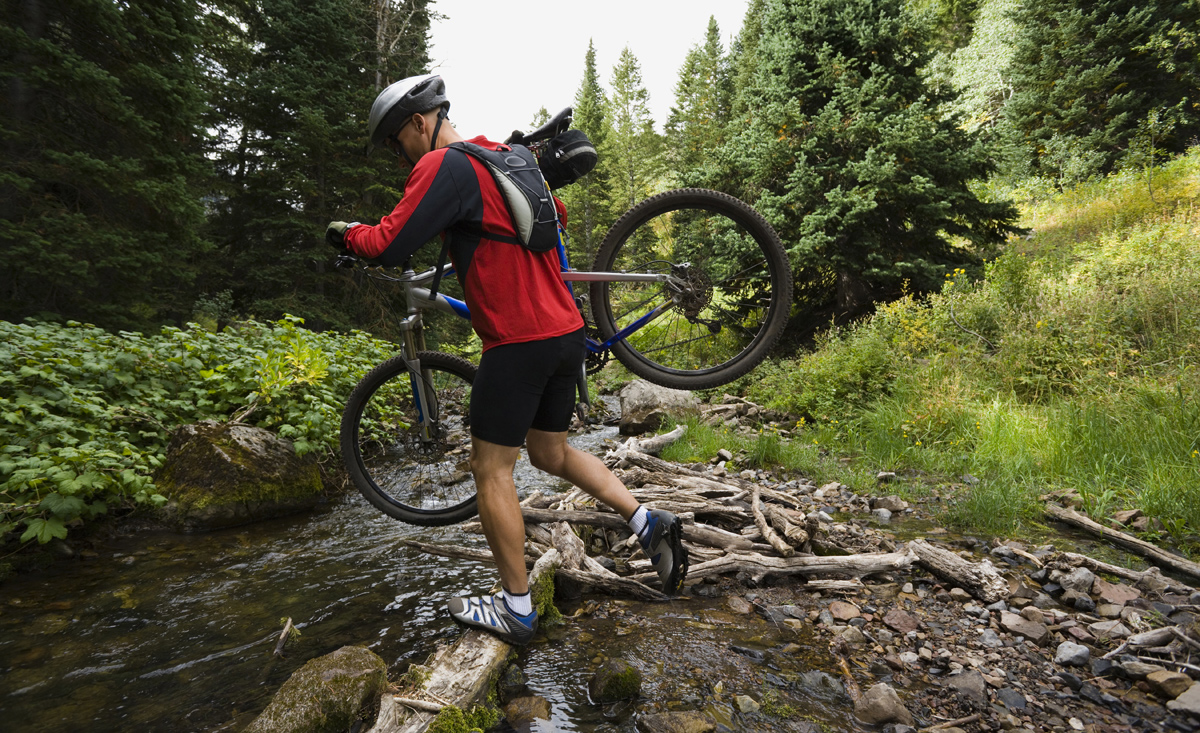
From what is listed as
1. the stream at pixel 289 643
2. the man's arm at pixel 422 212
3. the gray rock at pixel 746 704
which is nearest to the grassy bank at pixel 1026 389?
the stream at pixel 289 643

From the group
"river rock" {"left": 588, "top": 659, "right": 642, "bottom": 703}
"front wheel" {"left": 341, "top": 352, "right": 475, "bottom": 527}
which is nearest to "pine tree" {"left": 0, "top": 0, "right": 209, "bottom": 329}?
"front wheel" {"left": 341, "top": 352, "right": 475, "bottom": 527}

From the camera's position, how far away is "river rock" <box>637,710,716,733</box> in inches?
75.7

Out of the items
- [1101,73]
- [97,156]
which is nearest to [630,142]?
[1101,73]

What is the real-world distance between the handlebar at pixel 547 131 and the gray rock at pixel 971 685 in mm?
3236

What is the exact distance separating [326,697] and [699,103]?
28.6 m

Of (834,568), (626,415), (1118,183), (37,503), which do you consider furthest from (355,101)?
(1118,183)

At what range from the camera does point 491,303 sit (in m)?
2.26

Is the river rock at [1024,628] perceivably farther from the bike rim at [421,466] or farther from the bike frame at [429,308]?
the bike rim at [421,466]

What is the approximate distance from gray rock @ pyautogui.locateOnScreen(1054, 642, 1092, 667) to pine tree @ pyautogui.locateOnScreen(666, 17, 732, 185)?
19.1m

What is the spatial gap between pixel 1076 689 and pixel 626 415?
19.8ft

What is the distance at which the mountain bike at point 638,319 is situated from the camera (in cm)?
315

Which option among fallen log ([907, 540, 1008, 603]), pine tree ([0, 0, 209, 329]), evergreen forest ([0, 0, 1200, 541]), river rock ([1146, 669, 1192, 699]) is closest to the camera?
river rock ([1146, 669, 1192, 699])

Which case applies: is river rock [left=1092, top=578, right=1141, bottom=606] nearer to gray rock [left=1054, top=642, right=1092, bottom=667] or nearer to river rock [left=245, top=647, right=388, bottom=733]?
gray rock [left=1054, top=642, right=1092, bottom=667]

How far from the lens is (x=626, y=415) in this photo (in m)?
7.89
